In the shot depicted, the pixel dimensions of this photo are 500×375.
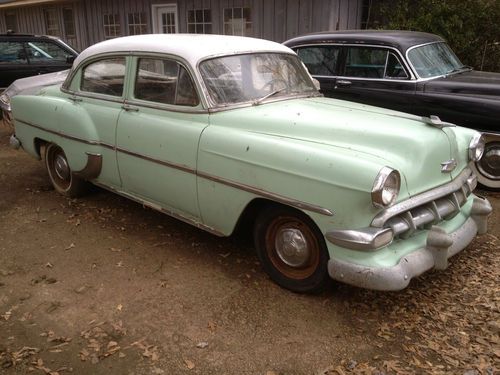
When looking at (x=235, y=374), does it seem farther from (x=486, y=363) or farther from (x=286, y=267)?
(x=486, y=363)

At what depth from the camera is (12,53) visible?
9320 millimetres

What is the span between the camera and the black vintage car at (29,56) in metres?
9.27

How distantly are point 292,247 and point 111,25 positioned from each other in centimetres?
1332

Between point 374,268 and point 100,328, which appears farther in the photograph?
point 100,328

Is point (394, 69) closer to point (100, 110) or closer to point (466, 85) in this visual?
point (466, 85)

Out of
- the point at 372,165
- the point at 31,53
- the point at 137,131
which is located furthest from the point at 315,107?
the point at 31,53

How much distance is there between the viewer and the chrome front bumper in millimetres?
2926

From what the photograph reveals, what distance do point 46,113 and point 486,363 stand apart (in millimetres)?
4600

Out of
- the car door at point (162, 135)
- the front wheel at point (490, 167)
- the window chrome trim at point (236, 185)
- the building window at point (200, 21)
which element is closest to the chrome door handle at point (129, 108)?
the car door at point (162, 135)

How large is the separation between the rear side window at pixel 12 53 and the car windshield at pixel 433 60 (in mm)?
7302

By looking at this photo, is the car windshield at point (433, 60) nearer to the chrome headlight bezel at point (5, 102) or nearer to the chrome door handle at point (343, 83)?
the chrome door handle at point (343, 83)

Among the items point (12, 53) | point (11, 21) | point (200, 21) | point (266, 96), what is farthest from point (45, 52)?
point (11, 21)

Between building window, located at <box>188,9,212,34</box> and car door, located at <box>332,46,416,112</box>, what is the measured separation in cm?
660

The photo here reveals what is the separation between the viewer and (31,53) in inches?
373
